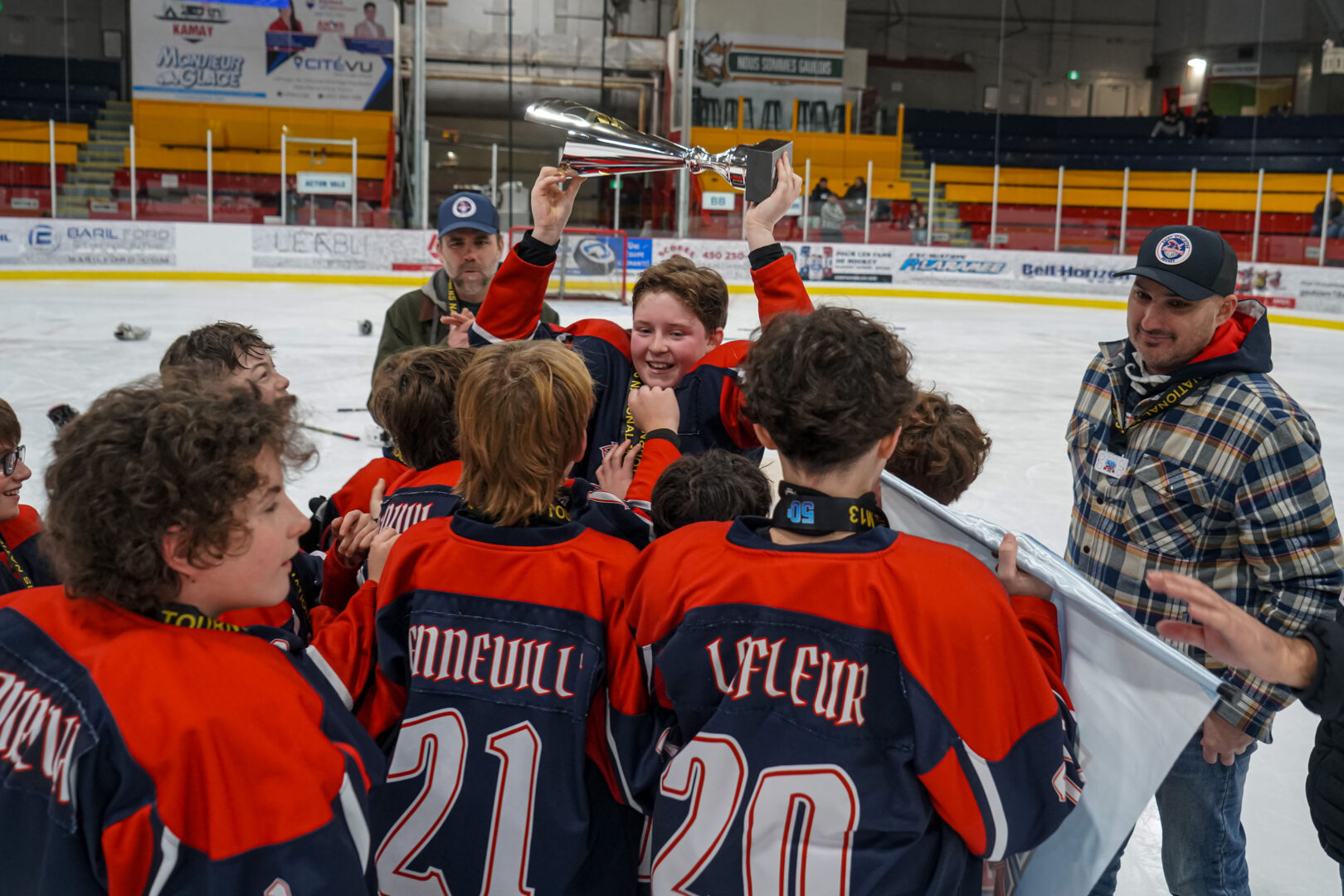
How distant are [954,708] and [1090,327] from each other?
1218 cm

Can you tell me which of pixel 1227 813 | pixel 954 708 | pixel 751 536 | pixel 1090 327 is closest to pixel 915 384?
pixel 751 536

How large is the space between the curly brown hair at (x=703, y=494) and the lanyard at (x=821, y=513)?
313 mm

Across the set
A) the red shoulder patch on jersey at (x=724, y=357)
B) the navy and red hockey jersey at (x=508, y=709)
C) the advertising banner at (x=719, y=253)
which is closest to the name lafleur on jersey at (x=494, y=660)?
the navy and red hockey jersey at (x=508, y=709)

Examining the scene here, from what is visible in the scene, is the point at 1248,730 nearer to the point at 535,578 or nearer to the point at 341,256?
the point at 535,578

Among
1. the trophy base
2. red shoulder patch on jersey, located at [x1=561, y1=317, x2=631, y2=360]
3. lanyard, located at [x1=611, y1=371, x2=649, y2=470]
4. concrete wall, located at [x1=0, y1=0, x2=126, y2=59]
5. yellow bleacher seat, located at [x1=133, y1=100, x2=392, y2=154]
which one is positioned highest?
concrete wall, located at [x1=0, y1=0, x2=126, y2=59]

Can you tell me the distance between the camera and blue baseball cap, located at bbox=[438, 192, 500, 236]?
3.37 metres

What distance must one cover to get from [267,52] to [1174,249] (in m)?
21.4

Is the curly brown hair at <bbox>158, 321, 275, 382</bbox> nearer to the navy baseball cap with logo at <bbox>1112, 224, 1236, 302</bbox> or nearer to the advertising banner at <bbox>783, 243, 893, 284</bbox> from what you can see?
the navy baseball cap with logo at <bbox>1112, 224, 1236, 302</bbox>

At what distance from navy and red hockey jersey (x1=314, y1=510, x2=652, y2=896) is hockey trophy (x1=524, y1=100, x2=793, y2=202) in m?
Answer: 0.69

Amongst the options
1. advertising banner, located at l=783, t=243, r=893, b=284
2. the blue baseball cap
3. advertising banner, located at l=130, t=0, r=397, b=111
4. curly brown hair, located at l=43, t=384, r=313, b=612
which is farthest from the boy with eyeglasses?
advertising banner, located at l=130, t=0, r=397, b=111

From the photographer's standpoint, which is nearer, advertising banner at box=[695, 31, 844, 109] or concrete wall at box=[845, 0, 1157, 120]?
advertising banner at box=[695, 31, 844, 109]

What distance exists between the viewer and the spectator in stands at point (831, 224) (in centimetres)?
1636

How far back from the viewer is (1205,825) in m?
1.86

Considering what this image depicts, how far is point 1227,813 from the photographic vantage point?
1847 mm
